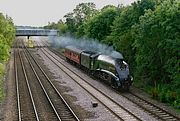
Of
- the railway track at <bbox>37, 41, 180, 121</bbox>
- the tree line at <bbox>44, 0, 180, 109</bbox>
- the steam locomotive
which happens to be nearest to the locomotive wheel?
the steam locomotive

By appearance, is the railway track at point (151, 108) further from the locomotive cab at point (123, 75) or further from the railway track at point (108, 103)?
the railway track at point (108, 103)

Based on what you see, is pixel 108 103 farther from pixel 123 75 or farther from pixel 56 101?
pixel 123 75

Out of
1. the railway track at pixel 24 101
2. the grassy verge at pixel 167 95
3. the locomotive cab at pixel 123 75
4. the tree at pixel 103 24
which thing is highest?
the tree at pixel 103 24

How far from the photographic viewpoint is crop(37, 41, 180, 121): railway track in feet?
68.7

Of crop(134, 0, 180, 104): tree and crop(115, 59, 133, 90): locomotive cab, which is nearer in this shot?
crop(134, 0, 180, 104): tree

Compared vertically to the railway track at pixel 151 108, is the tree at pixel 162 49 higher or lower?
higher

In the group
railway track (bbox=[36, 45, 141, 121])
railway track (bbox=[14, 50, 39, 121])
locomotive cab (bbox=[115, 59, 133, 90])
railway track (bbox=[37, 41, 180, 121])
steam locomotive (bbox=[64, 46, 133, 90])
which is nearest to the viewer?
railway track (bbox=[37, 41, 180, 121])

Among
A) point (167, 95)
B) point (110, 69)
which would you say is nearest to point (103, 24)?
point (110, 69)

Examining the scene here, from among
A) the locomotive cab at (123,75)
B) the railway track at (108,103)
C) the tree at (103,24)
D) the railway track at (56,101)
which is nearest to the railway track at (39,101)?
the railway track at (56,101)

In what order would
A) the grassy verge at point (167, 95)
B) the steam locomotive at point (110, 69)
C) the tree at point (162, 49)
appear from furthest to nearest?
the steam locomotive at point (110, 69) → the tree at point (162, 49) → the grassy verge at point (167, 95)

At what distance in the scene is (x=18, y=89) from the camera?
30578 mm

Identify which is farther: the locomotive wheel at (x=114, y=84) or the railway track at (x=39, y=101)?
the locomotive wheel at (x=114, y=84)

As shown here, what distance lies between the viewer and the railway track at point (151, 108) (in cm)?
2093

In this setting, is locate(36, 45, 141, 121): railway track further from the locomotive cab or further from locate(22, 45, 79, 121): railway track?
locate(22, 45, 79, 121): railway track
